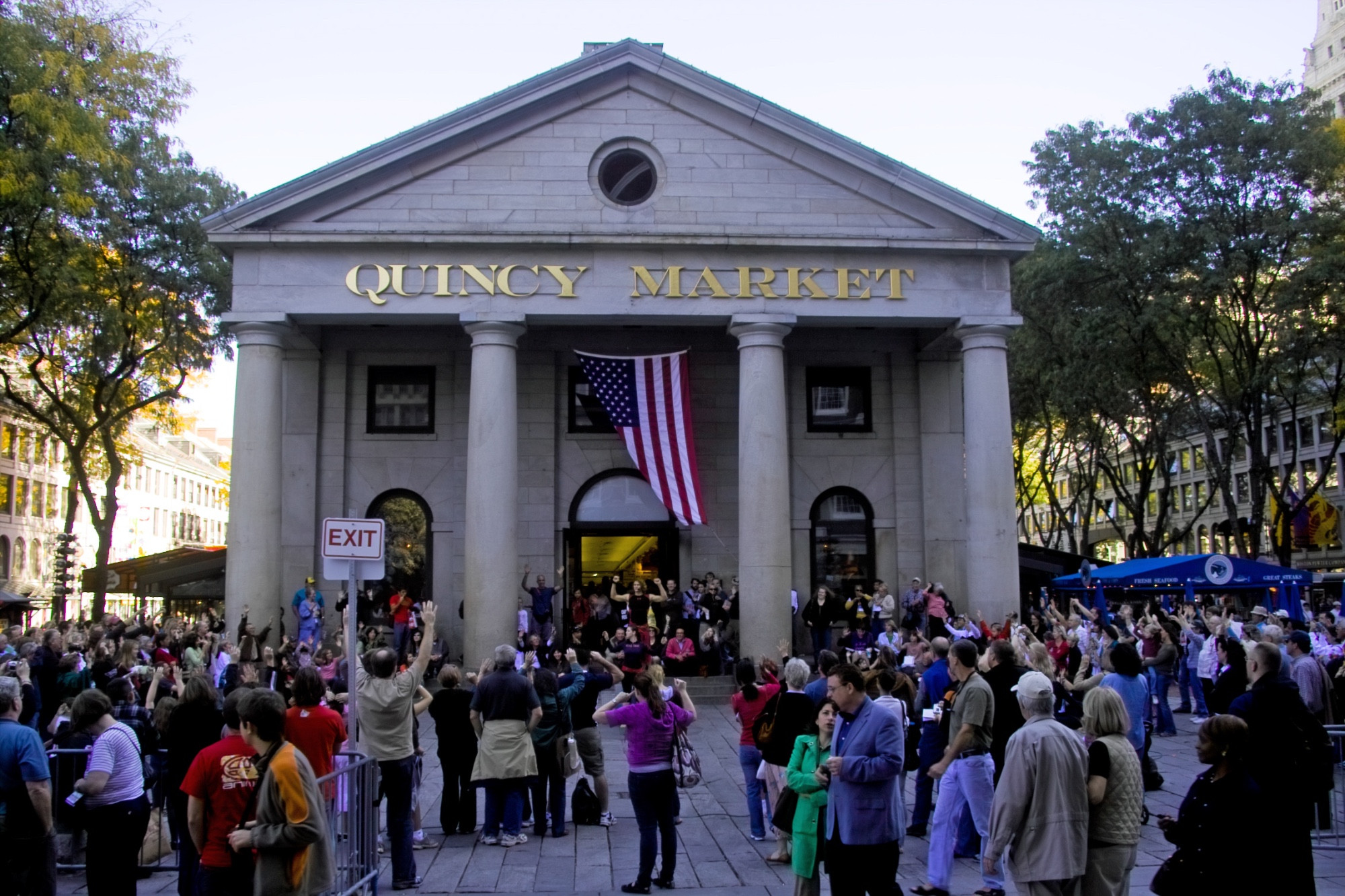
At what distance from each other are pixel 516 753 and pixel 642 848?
207cm

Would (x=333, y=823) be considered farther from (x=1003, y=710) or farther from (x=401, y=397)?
(x=401, y=397)

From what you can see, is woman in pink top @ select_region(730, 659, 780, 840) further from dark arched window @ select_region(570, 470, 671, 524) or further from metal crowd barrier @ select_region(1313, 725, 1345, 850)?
dark arched window @ select_region(570, 470, 671, 524)

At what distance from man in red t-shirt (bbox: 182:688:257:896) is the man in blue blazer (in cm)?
351

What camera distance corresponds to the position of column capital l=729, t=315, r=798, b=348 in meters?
24.4

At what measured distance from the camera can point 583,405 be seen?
1108 inches

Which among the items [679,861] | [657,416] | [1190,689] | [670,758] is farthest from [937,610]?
[670,758]

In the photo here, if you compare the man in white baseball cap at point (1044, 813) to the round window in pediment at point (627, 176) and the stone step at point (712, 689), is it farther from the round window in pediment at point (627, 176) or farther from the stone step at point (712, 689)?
the round window in pediment at point (627, 176)

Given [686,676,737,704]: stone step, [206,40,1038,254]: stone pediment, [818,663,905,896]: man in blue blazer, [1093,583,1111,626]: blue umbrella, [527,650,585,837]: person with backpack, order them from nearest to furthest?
[818,663,905,896]: man in blue blazer < [527,650,585,837]: person with backpack < [686,676,737,704]: stone step < [1093,583,1111,626]: blue umbrella < [206,40,1038,254]: stone pediment

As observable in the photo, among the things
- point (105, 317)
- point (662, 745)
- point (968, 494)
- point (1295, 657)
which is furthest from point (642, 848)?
point (105, 317)

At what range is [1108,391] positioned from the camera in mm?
37750

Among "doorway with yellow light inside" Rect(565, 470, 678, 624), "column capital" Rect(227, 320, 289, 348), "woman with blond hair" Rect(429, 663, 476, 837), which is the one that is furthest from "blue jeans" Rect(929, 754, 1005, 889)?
"column capital" Rect(227, 320, 289, 348)

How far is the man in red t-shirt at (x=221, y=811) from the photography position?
6.55 meters

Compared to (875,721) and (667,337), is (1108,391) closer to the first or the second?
(667,337)

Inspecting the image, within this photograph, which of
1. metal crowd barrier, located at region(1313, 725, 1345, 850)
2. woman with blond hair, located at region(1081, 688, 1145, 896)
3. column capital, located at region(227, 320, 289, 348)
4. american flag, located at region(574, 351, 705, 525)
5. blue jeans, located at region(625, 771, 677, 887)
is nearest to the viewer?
woman with blond hair, located at region(1081, 688, 1145, 896)
